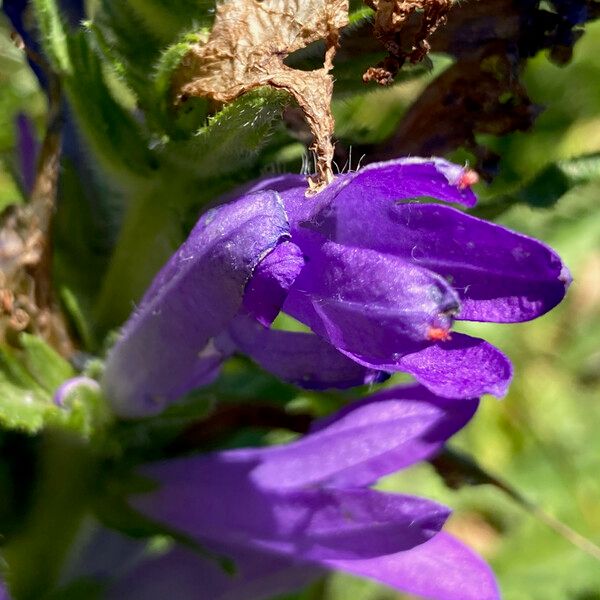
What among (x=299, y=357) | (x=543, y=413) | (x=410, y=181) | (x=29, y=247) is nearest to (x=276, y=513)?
(x=299, y=357)

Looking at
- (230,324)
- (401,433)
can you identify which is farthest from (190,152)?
(401,433)

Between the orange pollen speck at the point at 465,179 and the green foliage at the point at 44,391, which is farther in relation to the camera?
the green foliage at the point at 44,391

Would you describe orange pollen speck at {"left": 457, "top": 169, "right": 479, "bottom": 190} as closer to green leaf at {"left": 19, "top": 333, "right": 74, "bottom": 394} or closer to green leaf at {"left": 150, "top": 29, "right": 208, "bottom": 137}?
green leaf at {"left": 150, "top": 29, "right": 208, "bottom": 137}

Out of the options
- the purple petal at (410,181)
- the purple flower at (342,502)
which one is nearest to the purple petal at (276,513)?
the purple flower at (342,502)

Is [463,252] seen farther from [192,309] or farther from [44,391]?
[44,391]

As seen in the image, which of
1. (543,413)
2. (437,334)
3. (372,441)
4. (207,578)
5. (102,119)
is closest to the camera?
(437,334)

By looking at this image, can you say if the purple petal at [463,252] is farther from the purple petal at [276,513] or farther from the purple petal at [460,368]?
the purple petal at [276,513]
